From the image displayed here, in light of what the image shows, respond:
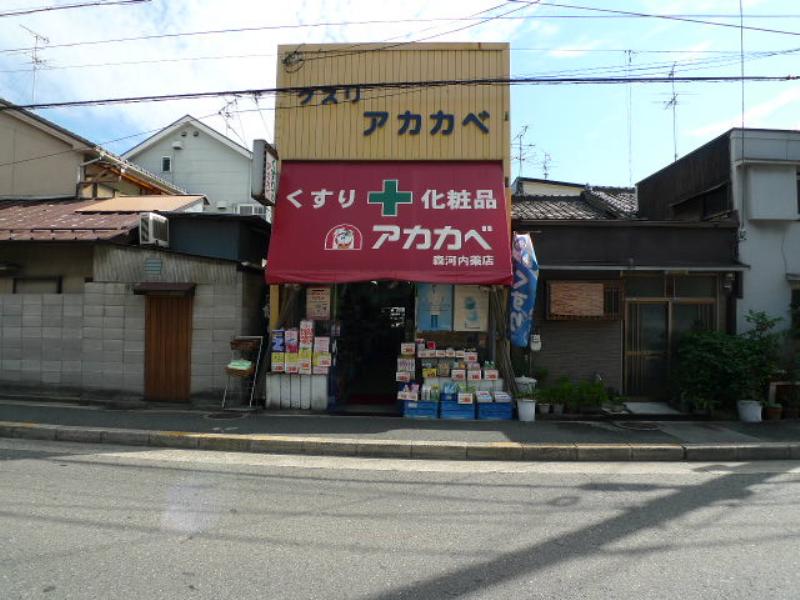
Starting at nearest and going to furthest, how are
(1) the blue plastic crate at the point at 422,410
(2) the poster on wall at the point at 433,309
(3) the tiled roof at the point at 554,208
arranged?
(1) the blue plastic crate at the point at 422,410, (2) the poster on wall at the point at 433,309, (3) the tiled roof at the point at 554,208

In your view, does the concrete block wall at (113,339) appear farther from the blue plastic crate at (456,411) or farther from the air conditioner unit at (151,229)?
the blue plastic crate at (456,411)

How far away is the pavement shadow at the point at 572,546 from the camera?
136 inches

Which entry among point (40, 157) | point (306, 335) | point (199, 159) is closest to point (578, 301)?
point (306, 335)

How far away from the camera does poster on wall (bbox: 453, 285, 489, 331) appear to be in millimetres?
9523

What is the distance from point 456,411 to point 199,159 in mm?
21301

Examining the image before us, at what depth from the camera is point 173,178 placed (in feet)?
82.7

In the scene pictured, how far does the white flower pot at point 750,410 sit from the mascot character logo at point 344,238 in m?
7.28

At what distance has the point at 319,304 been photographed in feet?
31.9

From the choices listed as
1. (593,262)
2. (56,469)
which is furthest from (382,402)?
(56,469)

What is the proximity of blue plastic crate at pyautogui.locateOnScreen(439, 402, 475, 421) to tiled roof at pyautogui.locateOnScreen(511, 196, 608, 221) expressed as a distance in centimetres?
501

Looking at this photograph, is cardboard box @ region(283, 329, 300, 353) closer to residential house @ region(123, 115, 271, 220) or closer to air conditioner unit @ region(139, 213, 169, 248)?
air conditioner unit @ region(139, 213, 169, 248)

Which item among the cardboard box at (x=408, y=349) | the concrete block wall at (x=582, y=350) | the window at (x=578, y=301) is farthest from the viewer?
the concrete block wall at (x=582, y=350)

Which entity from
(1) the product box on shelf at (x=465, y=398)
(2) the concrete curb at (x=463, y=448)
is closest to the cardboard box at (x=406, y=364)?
(1) the product box on shelf at (x=465, y=398)

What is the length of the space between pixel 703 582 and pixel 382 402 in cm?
730
